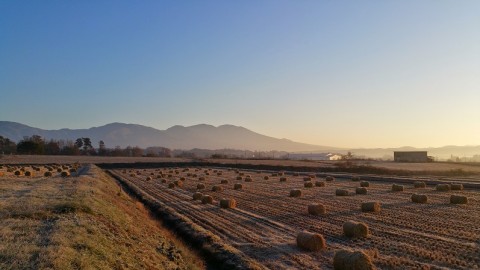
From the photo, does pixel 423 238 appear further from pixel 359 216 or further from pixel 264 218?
pixel 264 218

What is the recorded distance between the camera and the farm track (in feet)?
50.2

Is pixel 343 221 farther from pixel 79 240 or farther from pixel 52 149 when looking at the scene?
pixel 52 149

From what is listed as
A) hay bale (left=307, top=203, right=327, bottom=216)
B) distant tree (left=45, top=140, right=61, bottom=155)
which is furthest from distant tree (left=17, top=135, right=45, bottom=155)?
hay bale (left=307, top=203, right=327, bottom=216)

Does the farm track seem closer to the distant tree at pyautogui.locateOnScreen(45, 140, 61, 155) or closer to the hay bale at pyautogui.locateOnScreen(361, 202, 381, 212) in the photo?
the hay bale at pyautogui.locateOnScreen(361, 202, 381, 212)

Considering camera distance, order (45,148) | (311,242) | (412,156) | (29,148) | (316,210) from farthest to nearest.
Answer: (45,148), (29,148), (412,156), (316,210), (311,242)

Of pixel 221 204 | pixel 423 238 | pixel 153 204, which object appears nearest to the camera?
pixel 423 238

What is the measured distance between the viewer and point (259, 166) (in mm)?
92750

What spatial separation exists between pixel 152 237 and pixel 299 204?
13.2 m

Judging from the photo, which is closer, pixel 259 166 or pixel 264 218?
pixel 264 218

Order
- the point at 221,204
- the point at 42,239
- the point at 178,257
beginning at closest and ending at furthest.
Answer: the point at 42,239 → the point at 178,257 → the point at 221,204

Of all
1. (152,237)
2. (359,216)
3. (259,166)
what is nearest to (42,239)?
(152,237)

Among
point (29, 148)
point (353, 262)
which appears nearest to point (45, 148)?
point (29, 148)

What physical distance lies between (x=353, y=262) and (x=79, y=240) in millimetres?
8560

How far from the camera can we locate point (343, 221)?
74.6 ft
